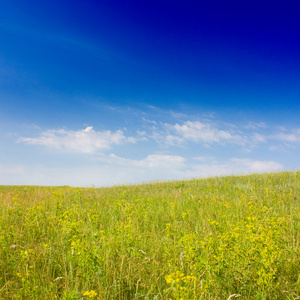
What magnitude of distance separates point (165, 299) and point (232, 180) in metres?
12.3

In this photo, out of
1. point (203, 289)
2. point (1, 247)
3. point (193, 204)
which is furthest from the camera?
point (193, 204)

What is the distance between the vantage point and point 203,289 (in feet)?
8.66

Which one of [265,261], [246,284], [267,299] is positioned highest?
[265,261]

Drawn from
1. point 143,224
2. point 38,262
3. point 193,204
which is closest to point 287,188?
point 193,204

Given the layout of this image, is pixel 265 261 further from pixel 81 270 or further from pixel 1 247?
pixel 1 247

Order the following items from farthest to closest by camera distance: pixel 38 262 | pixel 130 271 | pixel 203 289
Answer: pixel 38 262 < pixel 130 271 < pixel 203 289

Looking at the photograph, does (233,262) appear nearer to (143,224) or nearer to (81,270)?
(81,270)

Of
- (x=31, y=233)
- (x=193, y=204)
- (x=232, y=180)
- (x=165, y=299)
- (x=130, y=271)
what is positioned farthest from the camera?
(x=232, y=180)

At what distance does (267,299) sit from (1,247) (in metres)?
4.48

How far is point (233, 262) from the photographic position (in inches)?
135

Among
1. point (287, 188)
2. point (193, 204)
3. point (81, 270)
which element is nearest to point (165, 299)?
point (81, 270)

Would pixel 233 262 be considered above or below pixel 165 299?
above

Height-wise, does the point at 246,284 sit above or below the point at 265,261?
below

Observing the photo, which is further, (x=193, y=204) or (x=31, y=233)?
(x=193, y=204)
